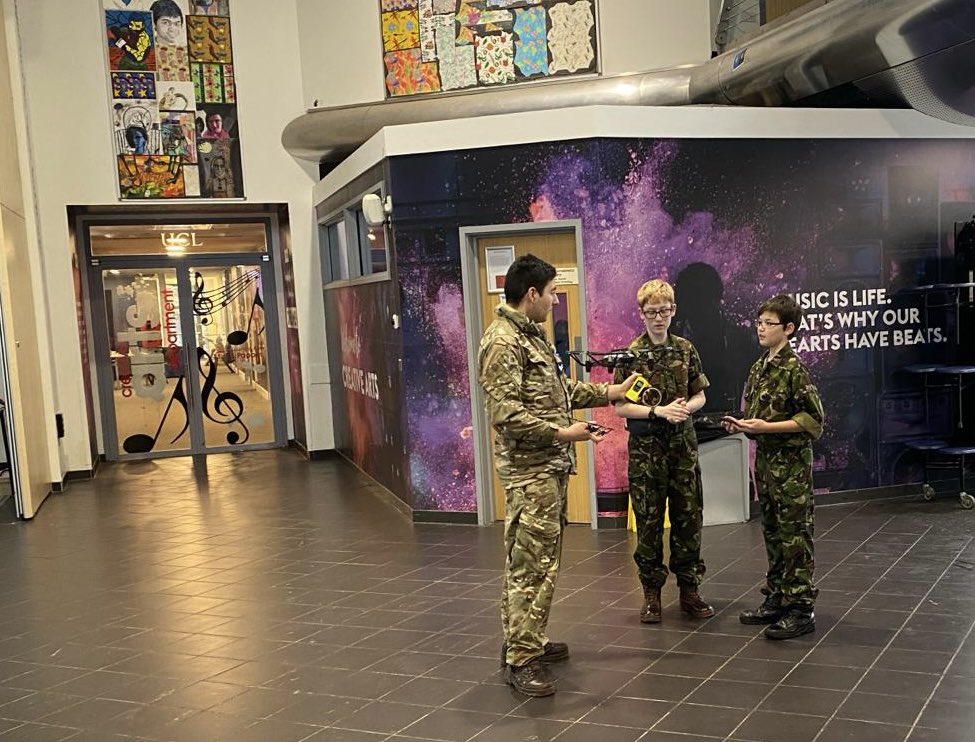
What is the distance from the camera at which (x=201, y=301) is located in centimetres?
1153

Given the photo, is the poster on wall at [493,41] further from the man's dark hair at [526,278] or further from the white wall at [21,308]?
the man's dark hair at [526,278]

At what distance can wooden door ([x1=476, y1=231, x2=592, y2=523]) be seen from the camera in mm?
6809

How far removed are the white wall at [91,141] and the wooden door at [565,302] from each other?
4287 mm

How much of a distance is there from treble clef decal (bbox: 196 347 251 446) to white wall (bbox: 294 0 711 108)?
10.3 ft

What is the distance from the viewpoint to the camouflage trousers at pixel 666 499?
470 cm

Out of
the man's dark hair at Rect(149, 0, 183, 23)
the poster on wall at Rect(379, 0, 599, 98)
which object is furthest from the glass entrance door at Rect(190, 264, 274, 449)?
the poster on wall at Rect(379, 0, 599, 98)

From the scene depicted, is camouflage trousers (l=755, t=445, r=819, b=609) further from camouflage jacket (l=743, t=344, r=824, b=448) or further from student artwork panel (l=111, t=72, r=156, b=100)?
student artwork panel (l=111, t=72, r=156, b=100)

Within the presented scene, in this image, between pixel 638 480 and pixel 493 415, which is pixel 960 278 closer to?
pixel 638 480

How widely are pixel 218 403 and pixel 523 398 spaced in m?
8.27

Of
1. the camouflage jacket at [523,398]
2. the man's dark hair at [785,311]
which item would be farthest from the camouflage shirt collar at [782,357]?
the camouflage jacket at [523,398]

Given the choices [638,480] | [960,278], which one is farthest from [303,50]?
[638,480]

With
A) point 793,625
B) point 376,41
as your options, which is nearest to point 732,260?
point 793,625

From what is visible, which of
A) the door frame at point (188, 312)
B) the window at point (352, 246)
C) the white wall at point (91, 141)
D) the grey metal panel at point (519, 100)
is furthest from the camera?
the door frame at point (188, 312)

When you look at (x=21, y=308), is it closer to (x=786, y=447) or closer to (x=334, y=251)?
(x=334, y=251)
